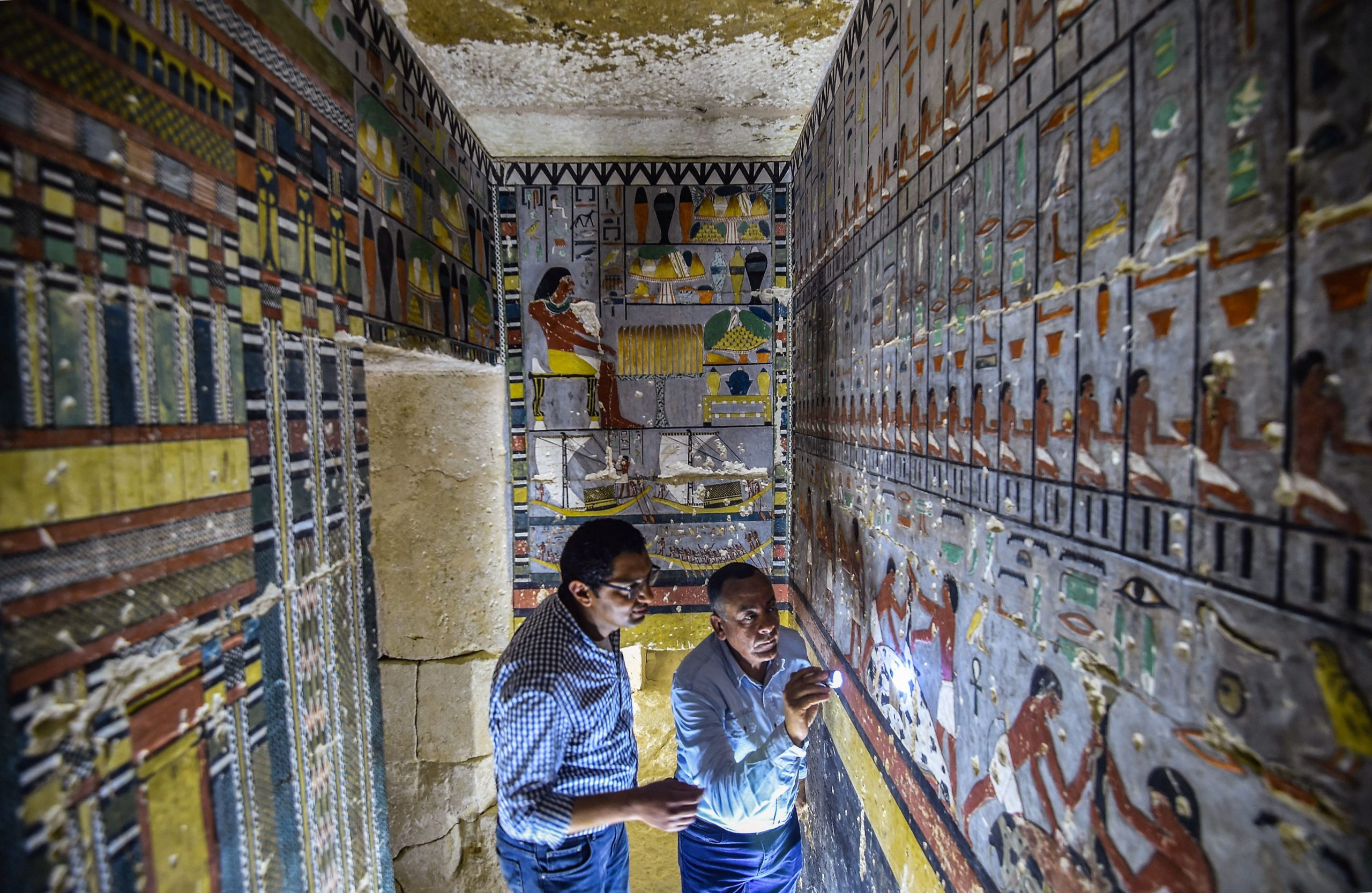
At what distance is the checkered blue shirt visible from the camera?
1.65m

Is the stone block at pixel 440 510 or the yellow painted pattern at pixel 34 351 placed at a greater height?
the yellow painted pattern at pixel 34 351

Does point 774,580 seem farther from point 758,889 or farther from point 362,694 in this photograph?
point 362,694

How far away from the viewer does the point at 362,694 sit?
176 centimetres

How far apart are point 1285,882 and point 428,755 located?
12.4ft

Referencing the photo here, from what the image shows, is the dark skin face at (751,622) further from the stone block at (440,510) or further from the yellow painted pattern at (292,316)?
the stone block at (440,510)

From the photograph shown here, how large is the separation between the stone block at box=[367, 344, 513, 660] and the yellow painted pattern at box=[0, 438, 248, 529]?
6.10ft

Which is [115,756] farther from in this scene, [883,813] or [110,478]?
[883,813]

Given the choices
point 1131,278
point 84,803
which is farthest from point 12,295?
→ point 1131,278

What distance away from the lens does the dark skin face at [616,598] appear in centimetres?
190

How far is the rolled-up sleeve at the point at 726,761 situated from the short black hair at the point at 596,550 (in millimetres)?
588

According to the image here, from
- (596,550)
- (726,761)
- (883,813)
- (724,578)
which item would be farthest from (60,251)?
(883,813)

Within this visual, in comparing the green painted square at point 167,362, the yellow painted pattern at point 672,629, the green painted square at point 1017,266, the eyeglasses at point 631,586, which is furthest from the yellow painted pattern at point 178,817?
the yellow painted pattern at point 672,629

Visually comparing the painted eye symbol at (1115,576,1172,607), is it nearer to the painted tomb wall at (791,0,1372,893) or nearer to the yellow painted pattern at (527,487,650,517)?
the painted tomb wall at (791,0,1372,893)

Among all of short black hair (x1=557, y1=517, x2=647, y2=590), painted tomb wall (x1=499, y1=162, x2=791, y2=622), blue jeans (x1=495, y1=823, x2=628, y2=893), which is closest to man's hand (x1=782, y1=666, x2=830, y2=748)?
short black hair (x1=557, y1=517, x2=647, y2=590)
